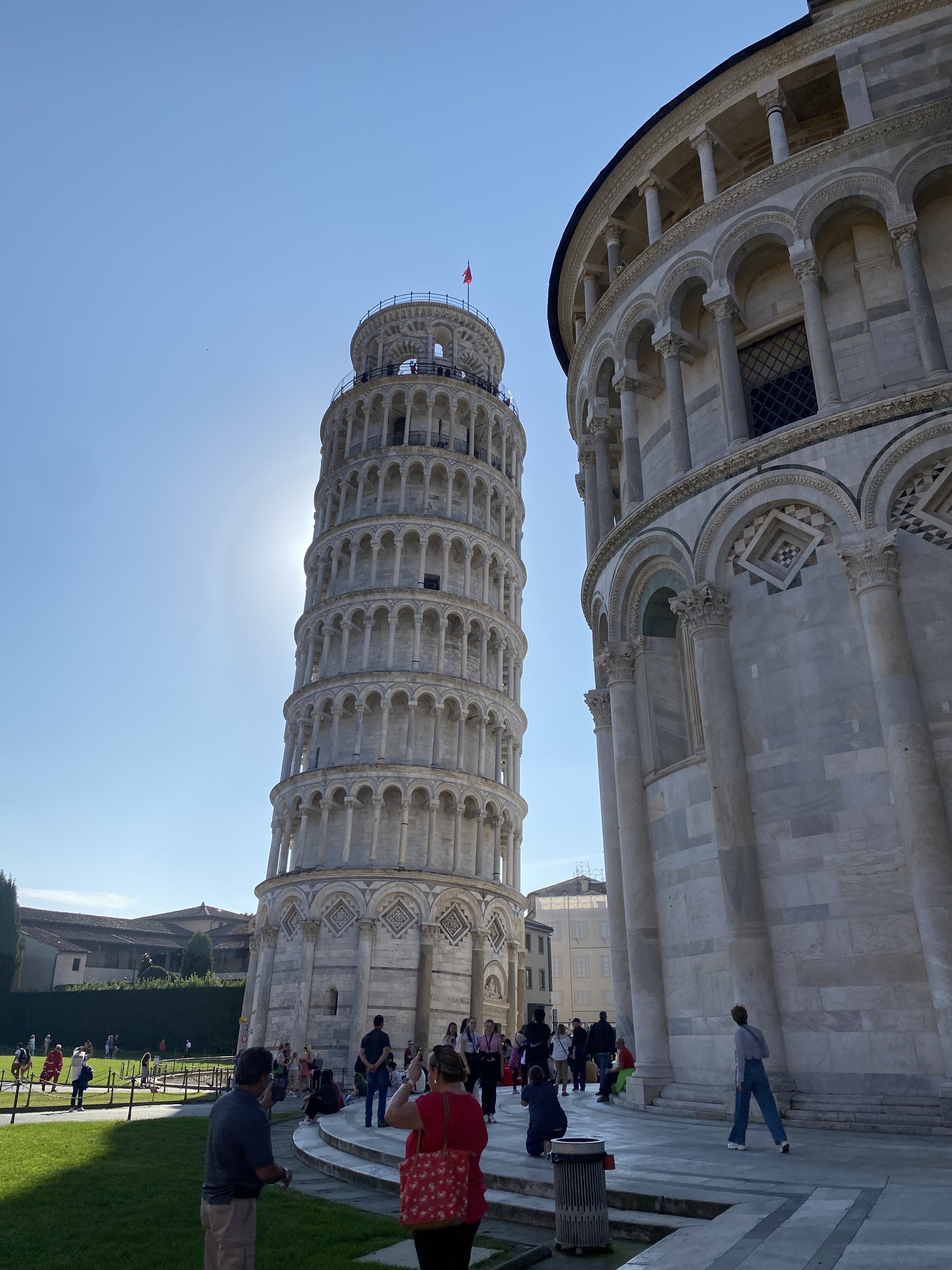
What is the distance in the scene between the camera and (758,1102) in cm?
998

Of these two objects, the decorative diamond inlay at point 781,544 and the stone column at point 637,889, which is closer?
the decorative diamond inlay at point 781,544

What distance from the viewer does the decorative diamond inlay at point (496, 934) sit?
40719 mm

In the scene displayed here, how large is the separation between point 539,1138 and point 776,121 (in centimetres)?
1757

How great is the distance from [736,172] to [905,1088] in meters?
17.4

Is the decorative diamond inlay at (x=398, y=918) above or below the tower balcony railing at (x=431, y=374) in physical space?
below

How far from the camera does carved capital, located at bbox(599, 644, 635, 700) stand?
1734 centimetres

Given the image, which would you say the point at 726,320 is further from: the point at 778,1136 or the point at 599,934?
the point at 599,934

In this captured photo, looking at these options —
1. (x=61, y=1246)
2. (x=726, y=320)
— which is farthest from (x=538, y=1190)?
(x=726, y=320)

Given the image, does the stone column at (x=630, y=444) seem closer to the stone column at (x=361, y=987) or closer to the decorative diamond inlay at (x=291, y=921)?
the stone column at (x=361, y=987)

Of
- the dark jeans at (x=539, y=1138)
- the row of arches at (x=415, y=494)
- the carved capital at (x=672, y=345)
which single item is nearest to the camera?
the dark jeans at (x=539, y=1138)

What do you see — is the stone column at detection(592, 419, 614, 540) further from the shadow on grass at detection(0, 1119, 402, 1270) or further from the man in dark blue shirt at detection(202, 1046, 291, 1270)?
the man in dark blue shirt at detection(202, 1046, 291, 1270)

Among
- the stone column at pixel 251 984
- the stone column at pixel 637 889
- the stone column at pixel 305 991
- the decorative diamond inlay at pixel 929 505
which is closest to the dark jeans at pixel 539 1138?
the stone column at pixel 637 889

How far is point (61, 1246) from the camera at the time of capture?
7555mm

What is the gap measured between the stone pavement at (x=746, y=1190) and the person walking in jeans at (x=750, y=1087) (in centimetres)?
16
